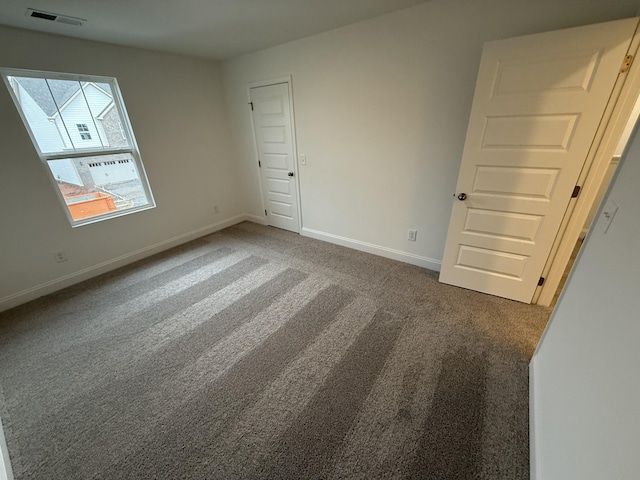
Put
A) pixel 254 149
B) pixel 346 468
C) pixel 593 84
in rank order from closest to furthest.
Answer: pixel 346 468
pixel 593 84
pixel 254 149

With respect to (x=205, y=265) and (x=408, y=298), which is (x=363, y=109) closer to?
(x=408, y=298)

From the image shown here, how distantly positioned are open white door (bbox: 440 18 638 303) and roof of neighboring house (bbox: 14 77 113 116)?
12.7 ft

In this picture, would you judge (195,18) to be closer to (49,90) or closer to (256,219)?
(49,90)

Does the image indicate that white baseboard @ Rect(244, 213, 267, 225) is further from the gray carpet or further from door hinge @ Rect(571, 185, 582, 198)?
door hinge @ Rect(571, 185, 582, 198)

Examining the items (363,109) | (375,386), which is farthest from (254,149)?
(375,386)

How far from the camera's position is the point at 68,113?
261 centimetres

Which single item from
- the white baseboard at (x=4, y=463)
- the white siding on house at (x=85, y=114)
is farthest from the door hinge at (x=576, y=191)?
the white siding on house at (x=85, y=114)

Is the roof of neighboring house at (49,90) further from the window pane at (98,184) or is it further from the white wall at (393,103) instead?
the white wall at (393,103)

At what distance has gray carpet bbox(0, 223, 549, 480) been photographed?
1265 millimetres

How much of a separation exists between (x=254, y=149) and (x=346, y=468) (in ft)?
12.8

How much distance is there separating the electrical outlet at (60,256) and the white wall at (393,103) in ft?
9.30

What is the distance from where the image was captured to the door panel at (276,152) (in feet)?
11.0

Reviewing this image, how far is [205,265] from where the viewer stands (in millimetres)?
3115

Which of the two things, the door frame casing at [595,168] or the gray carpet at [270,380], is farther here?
the door frame casing at [595,168]
